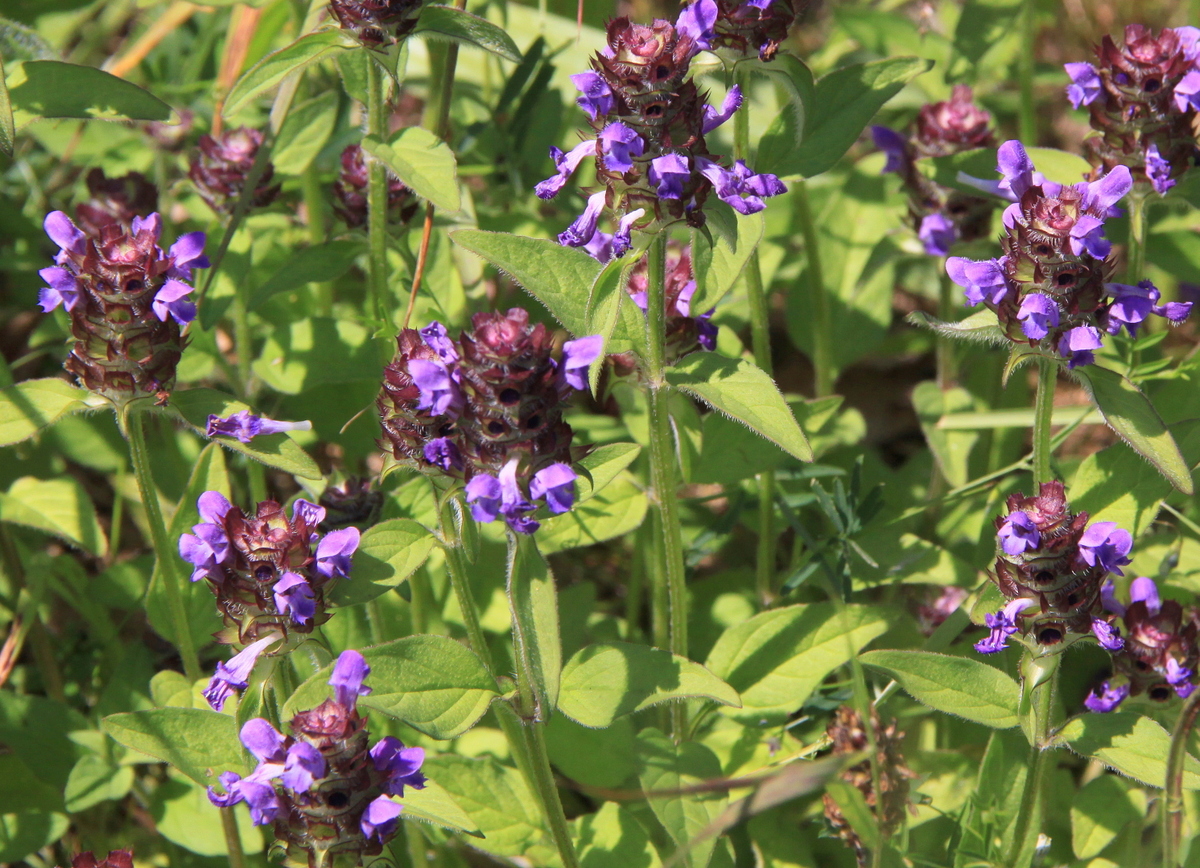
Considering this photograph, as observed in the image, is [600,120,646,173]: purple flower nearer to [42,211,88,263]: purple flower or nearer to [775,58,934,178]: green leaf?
[775,58,934,178]: green leaf

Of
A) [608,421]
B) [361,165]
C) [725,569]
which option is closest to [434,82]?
[361,165]

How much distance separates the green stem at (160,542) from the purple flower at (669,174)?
151cm

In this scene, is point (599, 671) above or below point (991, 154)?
below

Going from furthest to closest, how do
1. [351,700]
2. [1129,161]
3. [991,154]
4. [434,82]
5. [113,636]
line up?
1. [434,82]
2. [113,636]
3. [991,154]
4. [1129,161]
5. [351,700]

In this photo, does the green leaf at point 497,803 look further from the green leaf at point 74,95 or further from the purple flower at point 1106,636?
the green leaf at point 74,95

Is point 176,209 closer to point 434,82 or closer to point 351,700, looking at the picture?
point 434,82

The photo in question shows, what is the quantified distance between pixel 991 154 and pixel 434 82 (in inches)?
91.0

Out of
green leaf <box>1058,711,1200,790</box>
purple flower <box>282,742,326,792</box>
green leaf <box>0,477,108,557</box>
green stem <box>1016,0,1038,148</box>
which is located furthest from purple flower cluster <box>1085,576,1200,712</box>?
green leaf <box>0,477,108,557</box>

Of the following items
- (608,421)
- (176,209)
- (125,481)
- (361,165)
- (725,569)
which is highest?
(361,165)

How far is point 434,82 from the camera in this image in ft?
15.7

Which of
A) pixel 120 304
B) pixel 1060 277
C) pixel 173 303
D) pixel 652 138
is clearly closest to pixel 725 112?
pixel 652 138

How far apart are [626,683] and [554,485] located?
0.76 meters

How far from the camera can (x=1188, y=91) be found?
3.32 metres

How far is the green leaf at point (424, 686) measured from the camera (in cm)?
259
